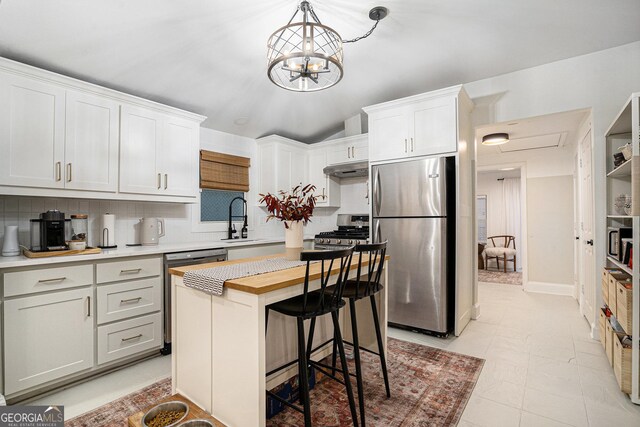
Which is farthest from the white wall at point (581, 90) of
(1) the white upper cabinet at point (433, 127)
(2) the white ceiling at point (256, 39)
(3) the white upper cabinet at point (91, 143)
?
(3) the white upper cabinet at point (91, 143)

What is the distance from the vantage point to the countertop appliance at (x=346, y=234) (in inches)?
157

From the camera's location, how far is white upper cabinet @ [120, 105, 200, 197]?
9.46 feet

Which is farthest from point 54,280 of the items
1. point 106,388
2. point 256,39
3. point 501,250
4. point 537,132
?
point 501,250

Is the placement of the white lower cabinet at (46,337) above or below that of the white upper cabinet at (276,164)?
below

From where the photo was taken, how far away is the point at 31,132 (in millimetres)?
2332

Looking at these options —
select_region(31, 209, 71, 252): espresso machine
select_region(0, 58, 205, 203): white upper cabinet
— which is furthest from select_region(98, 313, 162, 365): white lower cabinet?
select_region(0, 58, 205, 203): white upper cabinet

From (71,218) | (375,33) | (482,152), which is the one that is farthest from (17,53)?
(482,152)

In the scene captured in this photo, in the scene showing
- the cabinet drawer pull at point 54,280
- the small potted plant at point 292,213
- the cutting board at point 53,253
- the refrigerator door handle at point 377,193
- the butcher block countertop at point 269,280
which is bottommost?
the cabinet drawer pull at point 54,280

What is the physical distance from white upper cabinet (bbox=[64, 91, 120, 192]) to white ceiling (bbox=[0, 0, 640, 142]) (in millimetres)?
297

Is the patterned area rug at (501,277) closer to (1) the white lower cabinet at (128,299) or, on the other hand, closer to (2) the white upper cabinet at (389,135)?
(2) the white upper cabinet at (389,135)

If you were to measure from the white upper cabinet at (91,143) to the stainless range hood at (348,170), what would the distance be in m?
2.62

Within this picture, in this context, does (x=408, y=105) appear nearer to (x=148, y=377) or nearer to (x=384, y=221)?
(x=384, y=221)

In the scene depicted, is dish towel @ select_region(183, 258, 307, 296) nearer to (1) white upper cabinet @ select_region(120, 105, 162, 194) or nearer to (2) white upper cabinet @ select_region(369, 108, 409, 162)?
(1) white upper cabinet @ select_region(120, 105, 162, 194)

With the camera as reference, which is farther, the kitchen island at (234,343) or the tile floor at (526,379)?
the tile floor at (526,379)
